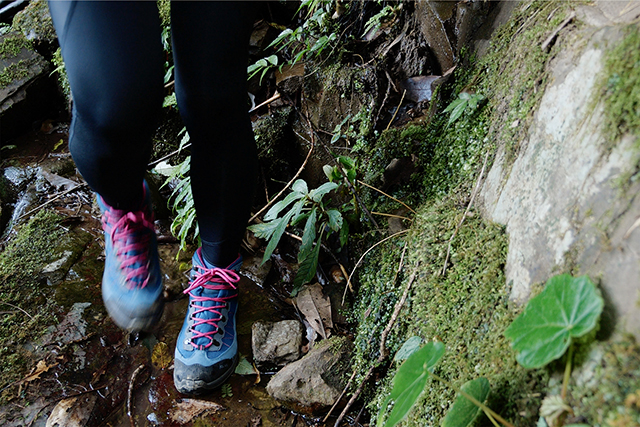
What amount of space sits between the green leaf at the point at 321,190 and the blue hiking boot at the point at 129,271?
2.41 feet

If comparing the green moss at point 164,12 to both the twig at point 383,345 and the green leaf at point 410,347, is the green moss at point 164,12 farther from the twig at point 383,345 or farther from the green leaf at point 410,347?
the green leaf at point 410,347

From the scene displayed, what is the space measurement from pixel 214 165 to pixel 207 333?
758 millimetres

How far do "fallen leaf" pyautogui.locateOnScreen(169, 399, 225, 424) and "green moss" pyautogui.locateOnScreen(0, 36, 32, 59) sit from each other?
3.21 metres

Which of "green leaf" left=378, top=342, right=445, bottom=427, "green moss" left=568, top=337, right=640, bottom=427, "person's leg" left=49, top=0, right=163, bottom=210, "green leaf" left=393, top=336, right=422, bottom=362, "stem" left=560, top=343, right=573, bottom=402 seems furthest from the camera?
"green leaf" left=393, top=336, right=422, bottom=362

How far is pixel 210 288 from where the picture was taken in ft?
6.29

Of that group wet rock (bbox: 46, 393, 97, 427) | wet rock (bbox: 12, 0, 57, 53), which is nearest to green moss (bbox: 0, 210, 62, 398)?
wet rock (bbox: 46, 393, 97, 427)

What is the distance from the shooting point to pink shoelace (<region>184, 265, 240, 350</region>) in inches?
74.3

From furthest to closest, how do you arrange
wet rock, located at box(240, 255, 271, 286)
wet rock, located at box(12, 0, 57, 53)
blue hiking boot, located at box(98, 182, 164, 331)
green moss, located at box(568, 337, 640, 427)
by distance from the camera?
wet rock, located at box(12, 0, 57, 53), wet rock, located at box(240, 255, 271, 286), blue hiking boot, located at box(98, 182, 164, 331), green moss, located at box(568, 337, 640, 427)

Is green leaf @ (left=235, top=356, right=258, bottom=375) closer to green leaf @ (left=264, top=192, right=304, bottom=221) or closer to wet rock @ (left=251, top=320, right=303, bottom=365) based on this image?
wet rock @ (left=251, top=320, right=303, bottom=365)

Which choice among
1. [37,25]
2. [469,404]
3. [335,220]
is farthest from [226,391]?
[37,25]

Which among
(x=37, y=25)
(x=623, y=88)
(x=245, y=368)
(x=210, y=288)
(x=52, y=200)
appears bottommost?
(x=245, y=368)

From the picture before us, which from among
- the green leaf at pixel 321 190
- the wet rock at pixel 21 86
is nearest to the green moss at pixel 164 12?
the wet rock at pixel 21 86

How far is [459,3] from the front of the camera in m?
2.16

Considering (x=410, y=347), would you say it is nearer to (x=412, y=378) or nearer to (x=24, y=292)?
(x=412, y=378)
